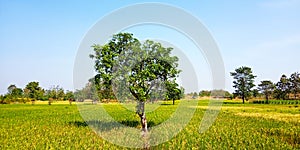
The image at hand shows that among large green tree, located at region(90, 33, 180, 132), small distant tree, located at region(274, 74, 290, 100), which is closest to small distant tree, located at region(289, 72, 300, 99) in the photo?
small distant tree, located at region(274, 74, 290, 100)

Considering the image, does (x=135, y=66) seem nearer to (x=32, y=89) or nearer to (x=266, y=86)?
(x=266, y=86)

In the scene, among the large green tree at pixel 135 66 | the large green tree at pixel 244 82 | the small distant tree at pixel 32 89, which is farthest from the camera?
the small distant tree at pixel 32 89

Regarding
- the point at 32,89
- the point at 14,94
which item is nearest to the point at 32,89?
the point at 32,89

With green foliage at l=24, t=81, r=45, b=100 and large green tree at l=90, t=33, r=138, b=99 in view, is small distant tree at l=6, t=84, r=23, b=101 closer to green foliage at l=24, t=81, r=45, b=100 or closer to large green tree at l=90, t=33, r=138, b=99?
green foliage at l=24, t=81, r=45, b=100

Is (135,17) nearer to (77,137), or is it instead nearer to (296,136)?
(77,137)

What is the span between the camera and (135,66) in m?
14.3

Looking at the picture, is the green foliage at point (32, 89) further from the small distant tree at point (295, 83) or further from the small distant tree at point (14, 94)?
the small distant tree at point (295, 83)

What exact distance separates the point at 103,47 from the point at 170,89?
4465 mm

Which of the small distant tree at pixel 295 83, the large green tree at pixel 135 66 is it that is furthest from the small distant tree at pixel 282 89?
the large green tree at pixel 135 66

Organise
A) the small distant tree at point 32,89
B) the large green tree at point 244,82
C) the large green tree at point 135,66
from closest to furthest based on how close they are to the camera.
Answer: the large green tree at point 135,66
the large green tree at point 244,82
the small distant tree at point 32,89

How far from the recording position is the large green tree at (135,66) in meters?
14.1

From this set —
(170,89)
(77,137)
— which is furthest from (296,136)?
(77,137)

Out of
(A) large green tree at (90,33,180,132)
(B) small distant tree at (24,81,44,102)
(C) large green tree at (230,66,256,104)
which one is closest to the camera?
(A) large green tree at (90,33,180,132)

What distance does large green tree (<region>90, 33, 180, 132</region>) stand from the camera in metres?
14.1
